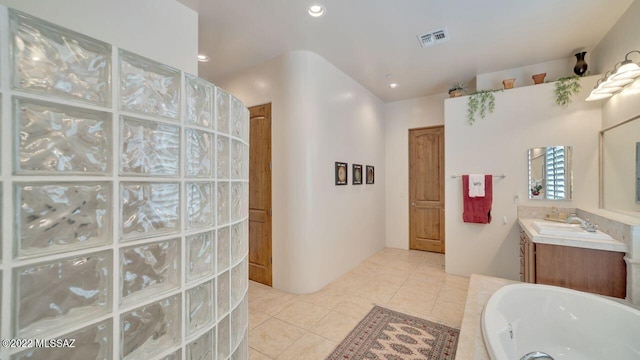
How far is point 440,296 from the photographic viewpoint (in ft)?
9.39

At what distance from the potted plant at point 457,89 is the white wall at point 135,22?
10.9ft

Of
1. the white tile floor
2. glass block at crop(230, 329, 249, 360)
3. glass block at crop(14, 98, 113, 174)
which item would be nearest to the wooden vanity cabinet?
the white tile floor

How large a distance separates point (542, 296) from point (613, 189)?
159 cm

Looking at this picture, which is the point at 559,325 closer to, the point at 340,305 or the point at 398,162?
the point at 340,305

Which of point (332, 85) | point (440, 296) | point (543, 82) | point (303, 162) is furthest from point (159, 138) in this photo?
point (543, 82)

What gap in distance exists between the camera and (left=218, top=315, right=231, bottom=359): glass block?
3.45ft

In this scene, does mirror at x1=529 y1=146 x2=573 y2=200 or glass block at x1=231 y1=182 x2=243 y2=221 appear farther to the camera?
mirror at x1=529 y1=146 x2=573 y2=200

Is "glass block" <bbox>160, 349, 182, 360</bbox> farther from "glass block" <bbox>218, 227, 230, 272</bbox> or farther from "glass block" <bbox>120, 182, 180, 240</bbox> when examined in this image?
"glass block" <bbox>120, 182, 180, 240</bbox>

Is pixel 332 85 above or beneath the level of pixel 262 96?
above

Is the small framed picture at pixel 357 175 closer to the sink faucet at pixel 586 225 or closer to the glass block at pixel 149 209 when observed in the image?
the sink faucet at pixel 586 225

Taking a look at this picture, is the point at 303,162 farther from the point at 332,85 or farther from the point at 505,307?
the point at 505,307

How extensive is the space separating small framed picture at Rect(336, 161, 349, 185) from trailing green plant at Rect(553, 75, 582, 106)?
8.60 ft

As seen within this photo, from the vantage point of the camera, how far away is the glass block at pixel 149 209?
77cm

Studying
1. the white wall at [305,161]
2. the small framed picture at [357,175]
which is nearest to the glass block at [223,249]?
the white wall at [305,161]
